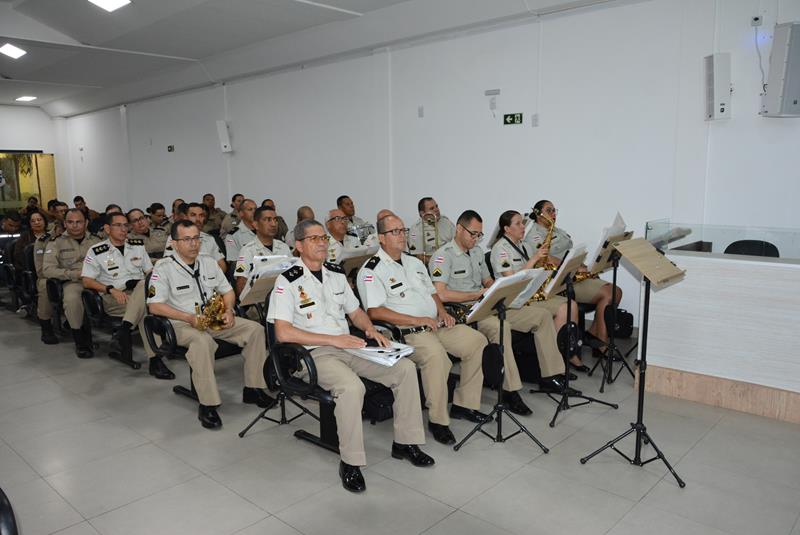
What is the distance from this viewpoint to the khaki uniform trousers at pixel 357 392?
10.4ft

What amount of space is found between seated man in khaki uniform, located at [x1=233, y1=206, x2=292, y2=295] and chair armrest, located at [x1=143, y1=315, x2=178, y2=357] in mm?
945

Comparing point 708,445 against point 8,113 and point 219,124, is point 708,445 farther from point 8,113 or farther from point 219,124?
point 8,113

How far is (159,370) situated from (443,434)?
8.84ft

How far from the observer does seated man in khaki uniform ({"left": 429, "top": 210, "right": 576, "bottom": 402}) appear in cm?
418

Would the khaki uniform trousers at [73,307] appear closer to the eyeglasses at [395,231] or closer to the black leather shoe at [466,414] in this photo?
the eyeglasses at [395,231]

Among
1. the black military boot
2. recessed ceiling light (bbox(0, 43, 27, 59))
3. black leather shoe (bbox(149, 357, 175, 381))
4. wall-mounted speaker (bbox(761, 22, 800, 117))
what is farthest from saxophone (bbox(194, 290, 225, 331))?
recessed ceiling light (bbox(0, 43, 27, 59))

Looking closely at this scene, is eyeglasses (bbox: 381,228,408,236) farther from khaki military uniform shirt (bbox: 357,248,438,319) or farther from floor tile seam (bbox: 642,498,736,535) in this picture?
floor tile seam (bbox: 642,498,736,535)

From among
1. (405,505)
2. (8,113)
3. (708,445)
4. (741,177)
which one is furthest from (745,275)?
(8,113)

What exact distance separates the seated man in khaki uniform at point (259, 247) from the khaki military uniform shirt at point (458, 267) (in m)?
1.48

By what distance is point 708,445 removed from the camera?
142 inches

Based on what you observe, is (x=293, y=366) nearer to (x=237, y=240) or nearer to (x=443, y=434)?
(x=443, y=434)

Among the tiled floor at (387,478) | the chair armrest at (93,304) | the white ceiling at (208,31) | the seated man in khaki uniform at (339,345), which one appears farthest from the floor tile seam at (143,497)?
the white ceiling at (208,31)

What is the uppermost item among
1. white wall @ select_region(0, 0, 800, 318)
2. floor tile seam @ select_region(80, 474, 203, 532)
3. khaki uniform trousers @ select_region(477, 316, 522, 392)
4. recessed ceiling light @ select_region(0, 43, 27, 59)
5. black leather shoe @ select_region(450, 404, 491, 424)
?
recessed ceiling light @ select_region(0, 43, 27, 59)

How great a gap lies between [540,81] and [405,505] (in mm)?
4992
